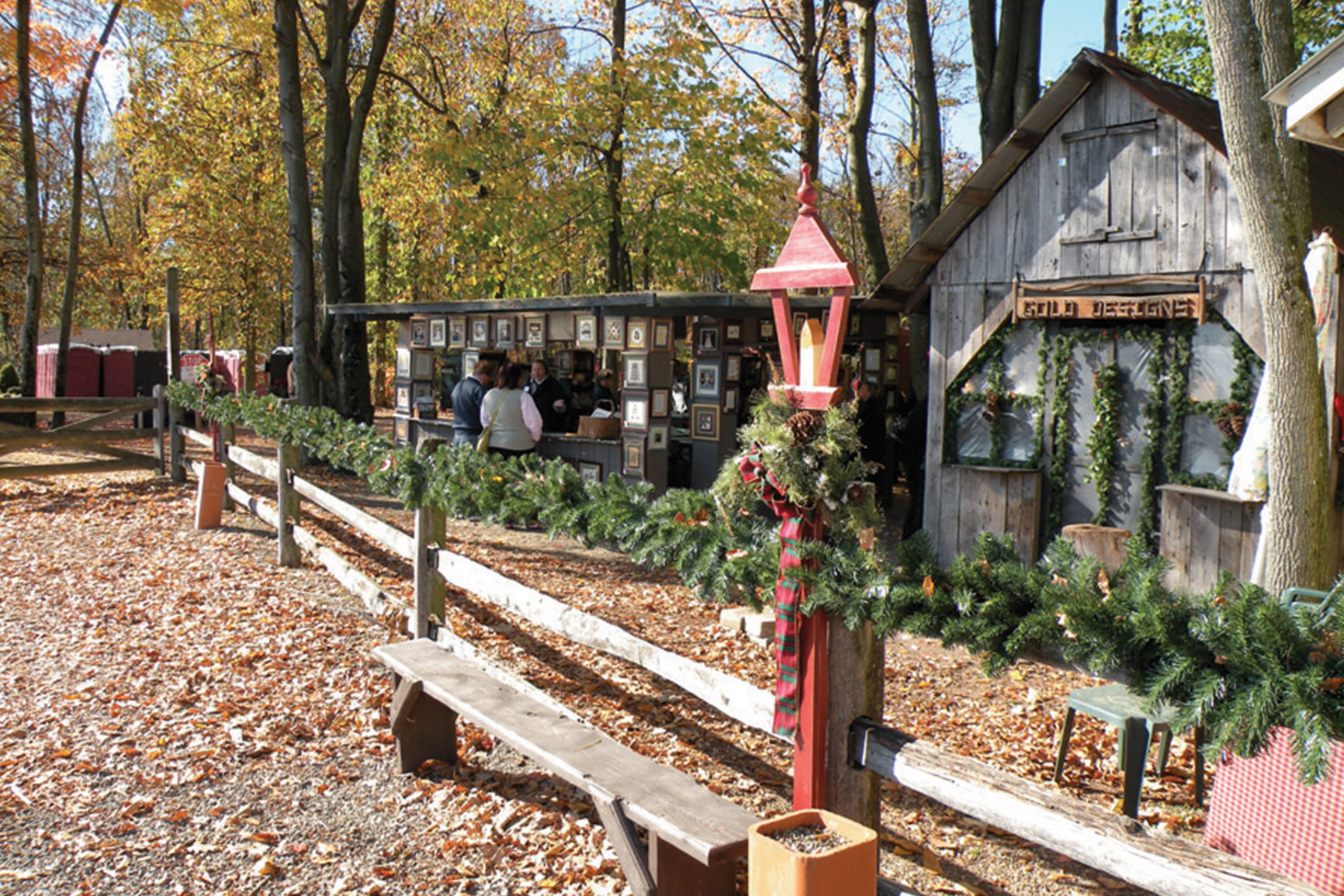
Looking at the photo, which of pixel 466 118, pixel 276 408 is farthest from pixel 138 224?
pixel 276 408

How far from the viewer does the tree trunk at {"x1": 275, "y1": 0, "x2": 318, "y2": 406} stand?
1497 cm

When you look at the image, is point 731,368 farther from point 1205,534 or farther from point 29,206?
point 29,206

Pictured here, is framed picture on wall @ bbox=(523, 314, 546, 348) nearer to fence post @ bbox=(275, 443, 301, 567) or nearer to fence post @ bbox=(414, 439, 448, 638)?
fence post @ bbox=(275, 443, 301, 567)

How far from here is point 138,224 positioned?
40.3 m

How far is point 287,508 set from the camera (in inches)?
381

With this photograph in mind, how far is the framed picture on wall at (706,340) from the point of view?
1422cm

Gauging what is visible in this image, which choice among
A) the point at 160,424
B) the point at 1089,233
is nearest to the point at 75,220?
the point at 160,424

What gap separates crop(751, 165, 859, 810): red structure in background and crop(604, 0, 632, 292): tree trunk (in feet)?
50.9

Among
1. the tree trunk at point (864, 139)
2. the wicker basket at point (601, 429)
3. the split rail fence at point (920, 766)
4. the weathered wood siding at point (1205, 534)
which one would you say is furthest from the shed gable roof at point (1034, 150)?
the split rail fence at point (920, 766)

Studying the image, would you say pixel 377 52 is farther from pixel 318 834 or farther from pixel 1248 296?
pixel 318 834

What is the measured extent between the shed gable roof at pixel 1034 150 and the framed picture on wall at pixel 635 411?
3.03 m

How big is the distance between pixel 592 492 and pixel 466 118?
577 inches

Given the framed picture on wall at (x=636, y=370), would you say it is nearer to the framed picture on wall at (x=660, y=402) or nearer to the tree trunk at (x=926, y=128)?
the framed picture on wall at (x=660, y=402)

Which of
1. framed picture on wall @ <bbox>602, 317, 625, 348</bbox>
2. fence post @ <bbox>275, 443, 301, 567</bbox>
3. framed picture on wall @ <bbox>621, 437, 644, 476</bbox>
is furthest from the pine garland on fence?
framed picture on wall @ <bbox>602, 317, 625, 348</bbox>
